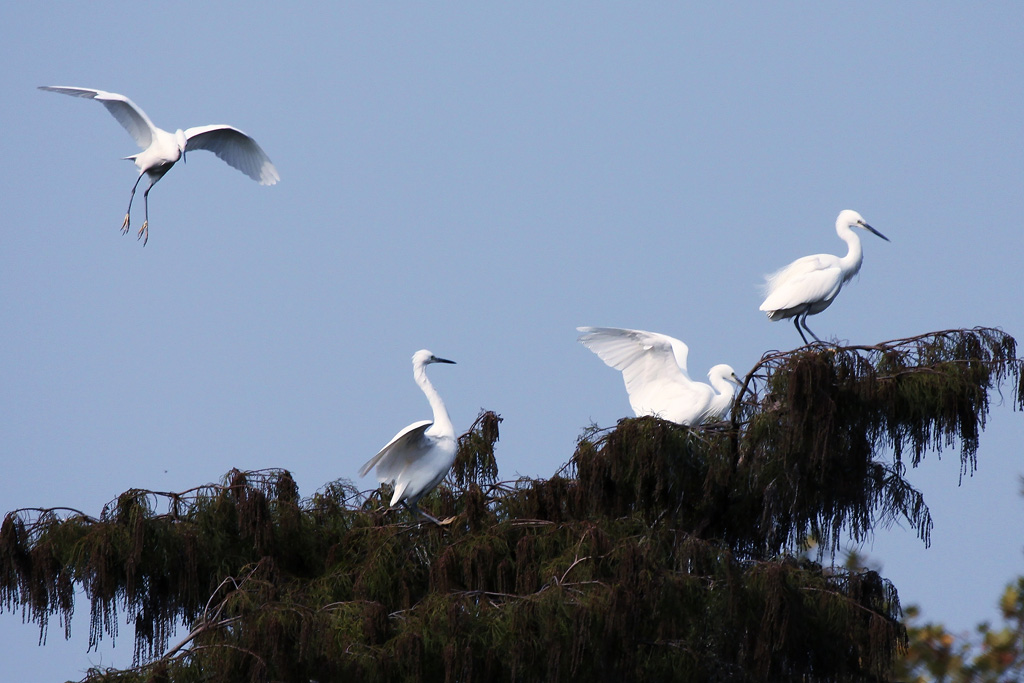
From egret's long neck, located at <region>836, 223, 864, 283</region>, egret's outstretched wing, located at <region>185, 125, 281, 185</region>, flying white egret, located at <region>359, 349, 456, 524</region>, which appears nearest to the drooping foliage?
flying white egret, located at <region>359, 349, 456, 524</region>

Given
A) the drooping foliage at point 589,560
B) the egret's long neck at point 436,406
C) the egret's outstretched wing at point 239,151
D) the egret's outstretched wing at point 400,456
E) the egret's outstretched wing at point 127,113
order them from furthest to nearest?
the egret's outstretched wing at point 239,151 → the egret's outstretched wing at point 127,113 → the egret's long neck at point 436,406 → the egret's outstretched wing at point 400,456 → the drooping foliage at point 589,560

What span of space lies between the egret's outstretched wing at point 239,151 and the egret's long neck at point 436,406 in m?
2.68

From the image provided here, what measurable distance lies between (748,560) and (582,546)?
0.90 m

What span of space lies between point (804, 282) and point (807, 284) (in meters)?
0.03

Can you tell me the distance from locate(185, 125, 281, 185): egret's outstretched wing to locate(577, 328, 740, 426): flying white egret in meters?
3.11

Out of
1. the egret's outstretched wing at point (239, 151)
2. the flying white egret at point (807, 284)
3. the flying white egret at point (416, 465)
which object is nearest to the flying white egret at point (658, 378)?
the flying white egret at point (807, 284)

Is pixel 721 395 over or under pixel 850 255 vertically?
under

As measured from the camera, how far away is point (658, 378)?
30.4 ft

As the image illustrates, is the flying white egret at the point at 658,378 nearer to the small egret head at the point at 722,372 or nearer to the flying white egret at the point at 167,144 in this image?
the small egret head at the point at 722,372

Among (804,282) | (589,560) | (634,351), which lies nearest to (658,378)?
(634,351)

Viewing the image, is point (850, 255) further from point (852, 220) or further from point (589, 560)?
point (589, 560)

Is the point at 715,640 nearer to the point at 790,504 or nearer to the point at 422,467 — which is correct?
the point at 790,504

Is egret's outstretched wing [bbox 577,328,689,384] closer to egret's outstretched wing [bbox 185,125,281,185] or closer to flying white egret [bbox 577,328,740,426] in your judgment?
flying white egret [bbox 577,328,740,426]

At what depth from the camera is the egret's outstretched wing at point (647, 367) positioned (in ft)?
29.9
